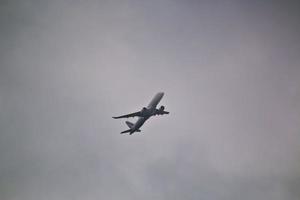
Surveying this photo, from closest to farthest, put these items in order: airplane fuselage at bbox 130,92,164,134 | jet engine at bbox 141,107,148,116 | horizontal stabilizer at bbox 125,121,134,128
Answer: jet engine at bbox 141,107,148,116
airplane fuselage at bbox 130,92,164,134
horizontal stabilizer at bbox 125,121,134,128

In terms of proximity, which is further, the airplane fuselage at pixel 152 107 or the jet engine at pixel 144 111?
the airplane fuselage at pixel 152 107

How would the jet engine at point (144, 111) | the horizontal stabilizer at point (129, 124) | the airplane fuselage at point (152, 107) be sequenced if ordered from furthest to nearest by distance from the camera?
the horizontal stabilizer at point (129, 124) < the airplane fuselage at point (152, 107) < the jet engine at point (144, 111)

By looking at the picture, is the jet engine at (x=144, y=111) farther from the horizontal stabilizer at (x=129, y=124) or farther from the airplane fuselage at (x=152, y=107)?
the horizontal stabilizer at (x=129, y=124)

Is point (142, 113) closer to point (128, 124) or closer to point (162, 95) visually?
point (162, 95)

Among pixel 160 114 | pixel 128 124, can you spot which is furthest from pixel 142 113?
pixel 128 124

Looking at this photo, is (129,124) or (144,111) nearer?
(144,111)

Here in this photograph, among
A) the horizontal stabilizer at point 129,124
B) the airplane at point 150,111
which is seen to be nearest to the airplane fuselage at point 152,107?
the airplane at point 150,111

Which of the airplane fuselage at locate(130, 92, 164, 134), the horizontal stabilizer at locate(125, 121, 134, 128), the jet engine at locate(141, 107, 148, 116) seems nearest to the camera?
the jet engine at locate(141, 107, 148, 116)

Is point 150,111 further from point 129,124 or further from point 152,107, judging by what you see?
point 129,124

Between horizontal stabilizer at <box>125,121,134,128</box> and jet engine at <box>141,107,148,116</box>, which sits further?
horizontal stabilizer at <box>125,121,134,128</box>

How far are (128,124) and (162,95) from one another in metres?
31.5

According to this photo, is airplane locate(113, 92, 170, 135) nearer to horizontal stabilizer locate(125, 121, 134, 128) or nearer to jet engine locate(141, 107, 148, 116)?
jet engine locate(141, 107, 148, 116)

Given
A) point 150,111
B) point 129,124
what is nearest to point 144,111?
point 150,111

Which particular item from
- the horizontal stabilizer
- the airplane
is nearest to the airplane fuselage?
the airplane
